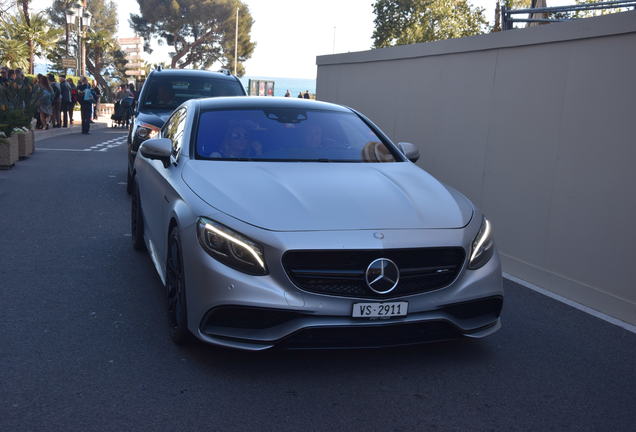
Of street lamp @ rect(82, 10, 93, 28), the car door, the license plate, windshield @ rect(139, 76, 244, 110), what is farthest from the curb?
the license plate

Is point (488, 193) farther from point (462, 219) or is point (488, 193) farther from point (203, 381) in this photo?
point (203, 381)

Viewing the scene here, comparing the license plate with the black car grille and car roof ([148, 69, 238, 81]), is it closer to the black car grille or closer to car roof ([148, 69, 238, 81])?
the black car grille

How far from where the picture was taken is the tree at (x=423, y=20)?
50125mm

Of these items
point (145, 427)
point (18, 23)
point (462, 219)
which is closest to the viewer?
point (145, 427)

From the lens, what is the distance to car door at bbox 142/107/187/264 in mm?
5148

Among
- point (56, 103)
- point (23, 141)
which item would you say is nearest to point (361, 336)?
point (23, 141)

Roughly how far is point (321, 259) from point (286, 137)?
5.73 feet

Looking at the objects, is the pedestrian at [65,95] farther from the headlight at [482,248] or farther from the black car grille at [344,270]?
the black car grille at [344,270]

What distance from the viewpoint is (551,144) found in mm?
7012

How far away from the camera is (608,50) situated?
6.34 m

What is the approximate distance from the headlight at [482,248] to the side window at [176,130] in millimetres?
2225

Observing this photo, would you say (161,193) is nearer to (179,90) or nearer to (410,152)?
(410,152)

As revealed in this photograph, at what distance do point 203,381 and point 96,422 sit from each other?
70 cm

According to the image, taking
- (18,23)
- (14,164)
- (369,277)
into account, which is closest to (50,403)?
(369,277)
